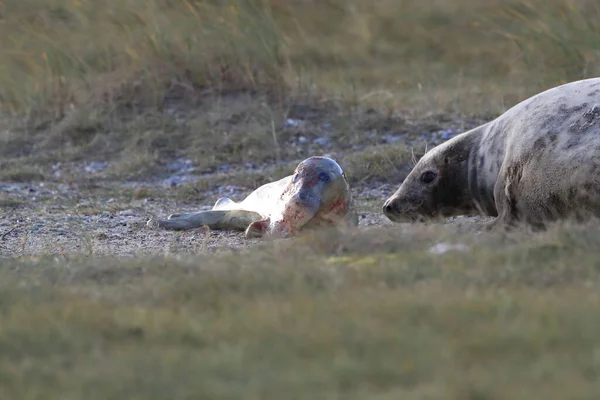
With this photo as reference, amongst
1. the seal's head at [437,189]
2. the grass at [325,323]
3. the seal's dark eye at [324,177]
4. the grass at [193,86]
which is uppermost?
the grass at [325,323]

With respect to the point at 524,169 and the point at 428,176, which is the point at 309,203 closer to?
the point at 428,176

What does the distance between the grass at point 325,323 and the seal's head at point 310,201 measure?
4.79 feet

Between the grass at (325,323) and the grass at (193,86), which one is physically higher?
the grass at (325,323)

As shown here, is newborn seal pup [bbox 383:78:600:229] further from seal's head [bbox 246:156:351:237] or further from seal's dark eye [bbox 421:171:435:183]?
seal's head [bbox 246:156:351:237]

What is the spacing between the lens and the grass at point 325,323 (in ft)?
8.71

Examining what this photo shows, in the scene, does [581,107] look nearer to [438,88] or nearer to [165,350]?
[165,350]

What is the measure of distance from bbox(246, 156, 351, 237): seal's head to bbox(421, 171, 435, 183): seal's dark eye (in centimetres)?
61

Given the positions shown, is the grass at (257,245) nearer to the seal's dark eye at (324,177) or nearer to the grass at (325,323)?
the grass at (325,323)

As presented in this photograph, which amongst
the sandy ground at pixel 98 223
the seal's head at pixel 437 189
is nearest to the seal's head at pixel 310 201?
the sandy ground at pixel 98 223

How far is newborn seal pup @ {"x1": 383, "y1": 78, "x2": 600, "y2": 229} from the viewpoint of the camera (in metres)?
5.20

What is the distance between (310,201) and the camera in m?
5.93

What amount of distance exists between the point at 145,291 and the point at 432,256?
1.06m

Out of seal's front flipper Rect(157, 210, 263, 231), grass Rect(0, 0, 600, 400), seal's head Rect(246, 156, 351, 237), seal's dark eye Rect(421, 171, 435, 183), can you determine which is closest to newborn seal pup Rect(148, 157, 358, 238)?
seal's head Rect(246, 156, 351, 237)

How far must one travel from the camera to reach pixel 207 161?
9336 mm
